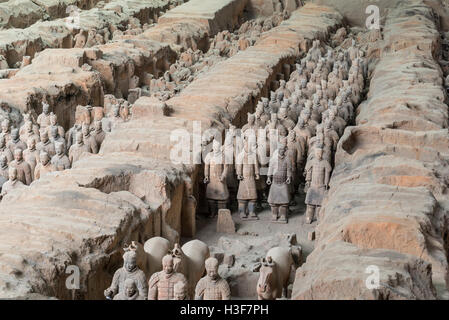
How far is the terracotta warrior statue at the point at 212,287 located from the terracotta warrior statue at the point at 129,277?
502 millimetres

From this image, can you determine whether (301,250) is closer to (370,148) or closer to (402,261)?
(370,148)

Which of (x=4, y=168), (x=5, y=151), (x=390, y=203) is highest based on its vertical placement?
(x=390, y=203)

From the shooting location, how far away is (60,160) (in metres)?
10.3

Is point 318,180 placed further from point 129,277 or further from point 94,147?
point 129,277

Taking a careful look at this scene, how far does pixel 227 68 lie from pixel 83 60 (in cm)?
296

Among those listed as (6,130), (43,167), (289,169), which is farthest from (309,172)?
(6,130)

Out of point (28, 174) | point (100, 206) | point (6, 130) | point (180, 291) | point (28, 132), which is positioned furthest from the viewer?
point (6, 130)

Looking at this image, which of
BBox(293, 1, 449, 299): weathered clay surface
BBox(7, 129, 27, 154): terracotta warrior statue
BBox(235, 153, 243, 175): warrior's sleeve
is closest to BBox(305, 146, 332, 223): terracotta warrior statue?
BBox(293, 1, 449, 299): weathered clay surface

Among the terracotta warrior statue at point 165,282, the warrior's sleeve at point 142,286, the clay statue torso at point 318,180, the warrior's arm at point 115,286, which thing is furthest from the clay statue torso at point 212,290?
the clay statue torso at point 318,180

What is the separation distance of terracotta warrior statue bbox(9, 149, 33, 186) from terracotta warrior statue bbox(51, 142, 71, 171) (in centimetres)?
35

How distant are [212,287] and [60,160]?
449 centimetres

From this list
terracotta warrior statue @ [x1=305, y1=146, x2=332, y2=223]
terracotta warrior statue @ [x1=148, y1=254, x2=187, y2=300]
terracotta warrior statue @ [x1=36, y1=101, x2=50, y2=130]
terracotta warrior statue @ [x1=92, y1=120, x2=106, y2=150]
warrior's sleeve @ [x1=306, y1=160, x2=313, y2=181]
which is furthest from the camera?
terracotta warrior statue @ [x1=36, y1=101, x2=50, y2=130]

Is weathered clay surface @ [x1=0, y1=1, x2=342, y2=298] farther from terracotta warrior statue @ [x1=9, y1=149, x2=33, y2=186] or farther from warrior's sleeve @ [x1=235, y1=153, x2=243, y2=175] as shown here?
terracotta warrior statue @ [x1=9, y1=149, x2=33, y2=186]

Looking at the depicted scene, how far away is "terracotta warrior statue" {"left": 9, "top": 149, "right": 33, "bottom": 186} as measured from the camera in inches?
398
